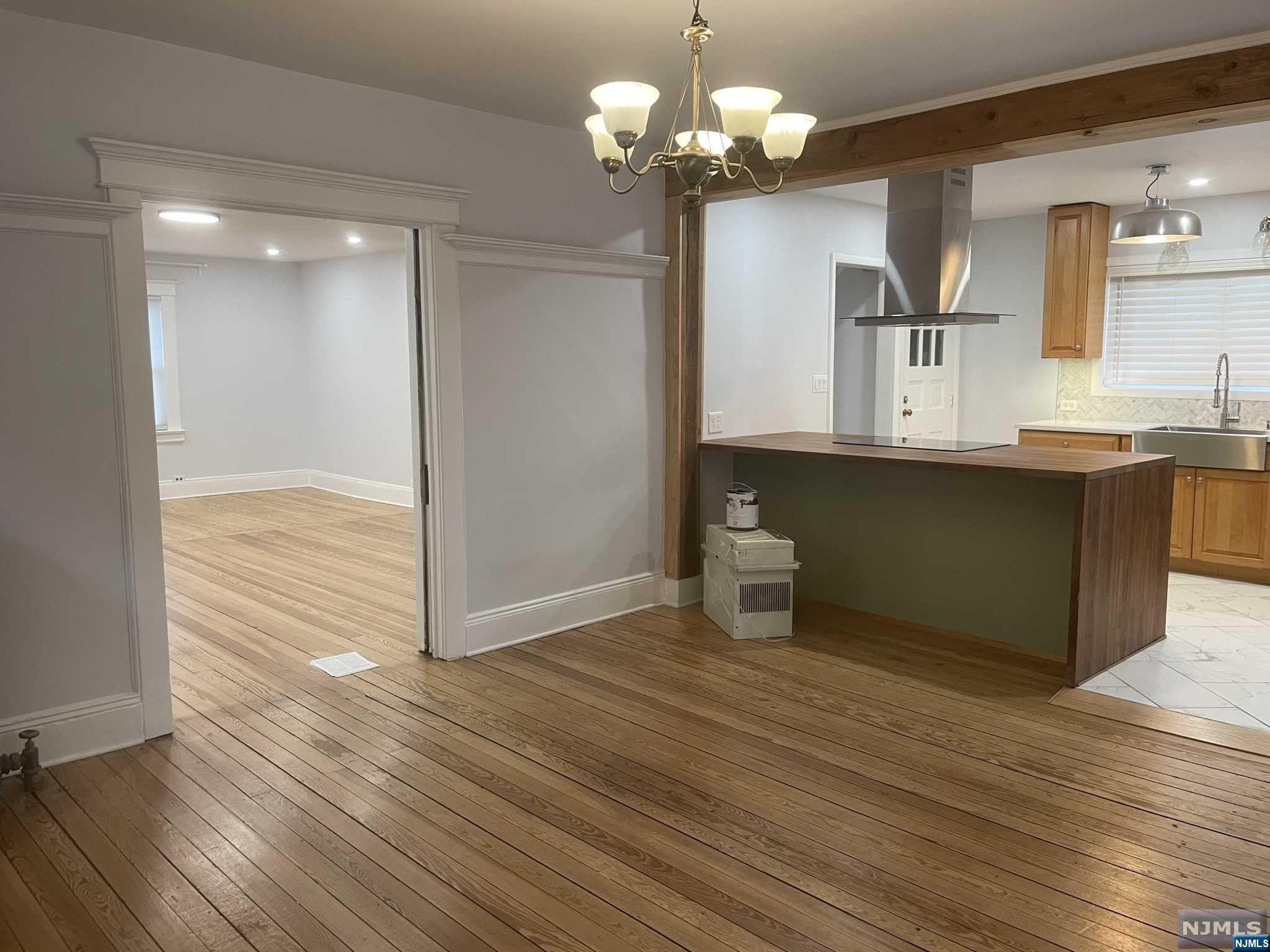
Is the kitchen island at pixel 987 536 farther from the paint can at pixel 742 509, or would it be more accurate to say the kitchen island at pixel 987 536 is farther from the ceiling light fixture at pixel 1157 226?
the ceiling light fixture at pixel 1157 226

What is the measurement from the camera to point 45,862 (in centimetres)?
254

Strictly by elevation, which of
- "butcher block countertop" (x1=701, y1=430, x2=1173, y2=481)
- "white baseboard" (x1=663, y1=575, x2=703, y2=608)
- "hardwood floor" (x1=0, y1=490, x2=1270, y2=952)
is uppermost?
"butcher block countertop" (x1=701, y1=430, x2=1173, y2=481)

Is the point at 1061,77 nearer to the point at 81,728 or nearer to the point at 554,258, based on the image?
the point at 554,258

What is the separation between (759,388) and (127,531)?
359 cm

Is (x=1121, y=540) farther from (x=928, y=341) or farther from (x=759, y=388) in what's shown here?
(x=928, y=341)

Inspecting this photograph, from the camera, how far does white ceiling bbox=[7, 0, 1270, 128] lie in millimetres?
2881

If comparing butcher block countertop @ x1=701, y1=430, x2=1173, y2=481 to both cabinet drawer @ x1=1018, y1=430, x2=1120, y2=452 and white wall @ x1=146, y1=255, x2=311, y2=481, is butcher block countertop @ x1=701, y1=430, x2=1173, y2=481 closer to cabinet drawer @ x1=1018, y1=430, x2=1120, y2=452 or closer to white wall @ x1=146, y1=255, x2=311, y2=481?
cabinet drawer @ x1=1018, y1=430, x2=1120, y2=452

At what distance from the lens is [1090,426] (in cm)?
630

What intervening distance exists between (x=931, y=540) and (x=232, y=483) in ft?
25.1

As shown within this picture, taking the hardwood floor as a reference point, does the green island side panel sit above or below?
above

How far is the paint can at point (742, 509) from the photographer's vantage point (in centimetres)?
463

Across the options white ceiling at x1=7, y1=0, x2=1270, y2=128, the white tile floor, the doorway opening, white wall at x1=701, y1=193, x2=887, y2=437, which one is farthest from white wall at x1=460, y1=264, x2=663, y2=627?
the white tile floor

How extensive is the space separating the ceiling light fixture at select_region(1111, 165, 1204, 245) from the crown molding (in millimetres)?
5367

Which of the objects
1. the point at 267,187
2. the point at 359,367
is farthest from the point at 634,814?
the point at 359,367
